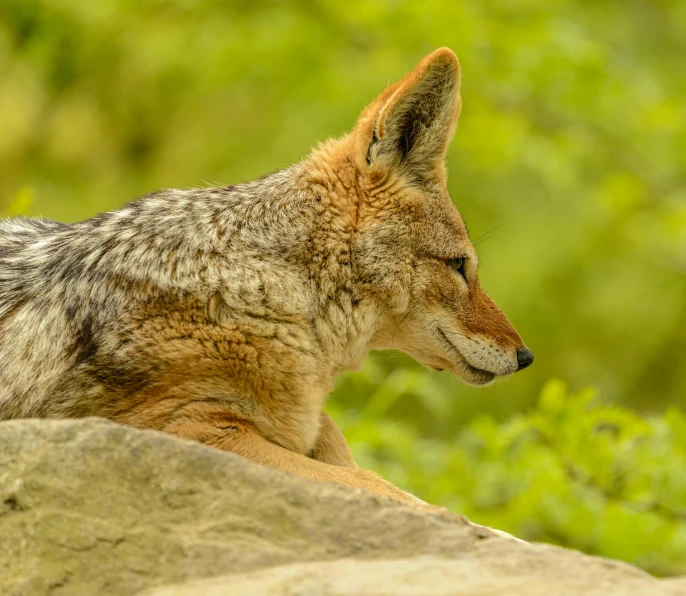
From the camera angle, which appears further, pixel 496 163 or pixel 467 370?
pixel 496 163

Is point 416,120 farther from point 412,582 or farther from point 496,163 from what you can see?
point 496,163

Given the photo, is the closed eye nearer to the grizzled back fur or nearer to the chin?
the grizzled back fur

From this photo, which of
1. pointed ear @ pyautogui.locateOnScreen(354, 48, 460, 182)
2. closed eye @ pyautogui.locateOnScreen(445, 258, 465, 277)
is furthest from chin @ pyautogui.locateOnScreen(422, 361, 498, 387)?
pointed ear @ pyautogui.locateOnScreen(354, 48, 460, 182)

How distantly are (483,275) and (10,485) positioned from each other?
34.5 ft

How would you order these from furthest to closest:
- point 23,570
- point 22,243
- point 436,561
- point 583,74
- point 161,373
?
point 583,74 < point 22,243 < point 161,373 < point 23,570 < point 436,561

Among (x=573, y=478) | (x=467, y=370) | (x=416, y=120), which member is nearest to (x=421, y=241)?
(x=416, y=120)

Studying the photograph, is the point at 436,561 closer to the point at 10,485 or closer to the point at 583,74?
the point at 10,485

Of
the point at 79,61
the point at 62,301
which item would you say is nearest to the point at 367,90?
the point at 79,61

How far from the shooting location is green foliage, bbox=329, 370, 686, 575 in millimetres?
7223

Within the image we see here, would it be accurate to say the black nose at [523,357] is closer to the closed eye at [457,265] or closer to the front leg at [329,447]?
the closed eye at [457,265]

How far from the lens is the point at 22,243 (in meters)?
5.57

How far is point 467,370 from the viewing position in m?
5.48

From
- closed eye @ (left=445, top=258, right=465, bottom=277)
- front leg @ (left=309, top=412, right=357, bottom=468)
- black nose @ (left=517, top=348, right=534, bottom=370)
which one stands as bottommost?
front leg @ (left=309, top=412, right=357, bottom=468)

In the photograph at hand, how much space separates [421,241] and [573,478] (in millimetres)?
3379
